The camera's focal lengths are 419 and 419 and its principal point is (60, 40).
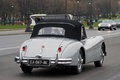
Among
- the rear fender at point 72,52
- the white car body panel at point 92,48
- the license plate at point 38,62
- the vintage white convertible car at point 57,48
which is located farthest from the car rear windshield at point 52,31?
the license plate at point 38,62

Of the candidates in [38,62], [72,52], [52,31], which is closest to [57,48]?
[72,52]

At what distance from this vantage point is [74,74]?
11273 millimetres

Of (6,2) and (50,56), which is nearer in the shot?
(50,56)

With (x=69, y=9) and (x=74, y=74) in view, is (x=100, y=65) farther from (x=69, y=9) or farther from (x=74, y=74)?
(x=69, y=9)

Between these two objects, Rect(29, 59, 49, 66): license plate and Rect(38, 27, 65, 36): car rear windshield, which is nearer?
Rect(29, 59, 49, 66): license plate

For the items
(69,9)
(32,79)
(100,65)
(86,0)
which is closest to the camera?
(32,79)

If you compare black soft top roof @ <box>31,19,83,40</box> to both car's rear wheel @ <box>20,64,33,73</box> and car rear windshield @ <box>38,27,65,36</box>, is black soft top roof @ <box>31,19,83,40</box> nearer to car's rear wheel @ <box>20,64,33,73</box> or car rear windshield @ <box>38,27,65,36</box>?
car rear windshield @ <box>38,27,65,36</box>

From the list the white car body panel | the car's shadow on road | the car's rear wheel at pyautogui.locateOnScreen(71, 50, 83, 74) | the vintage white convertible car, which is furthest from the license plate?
the white car body panel

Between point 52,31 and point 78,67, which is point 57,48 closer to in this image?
point 78,67

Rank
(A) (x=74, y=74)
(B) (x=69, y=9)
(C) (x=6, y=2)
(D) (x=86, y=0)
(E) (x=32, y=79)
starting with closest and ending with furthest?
(E) (x=32, y=79)
(A) (x=74, y=74)
(C) (x=6, y=2)
(B) (x=69, y=9)
(D) (x=86, y=0)

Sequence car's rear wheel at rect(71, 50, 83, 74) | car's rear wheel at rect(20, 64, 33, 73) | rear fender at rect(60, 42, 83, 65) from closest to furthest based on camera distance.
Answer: rear fender at rect(60, 42, 83, 65) → car's rear wheel at rect(71, 50, 83, 74) → car's rear wheel at rect(20, 64, 33, 73)

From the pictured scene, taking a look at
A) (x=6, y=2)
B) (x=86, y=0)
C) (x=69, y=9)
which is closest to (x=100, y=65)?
(x=6, y=2)

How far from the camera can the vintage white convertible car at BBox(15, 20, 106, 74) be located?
418 inches

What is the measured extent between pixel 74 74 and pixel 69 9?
11595 cm
